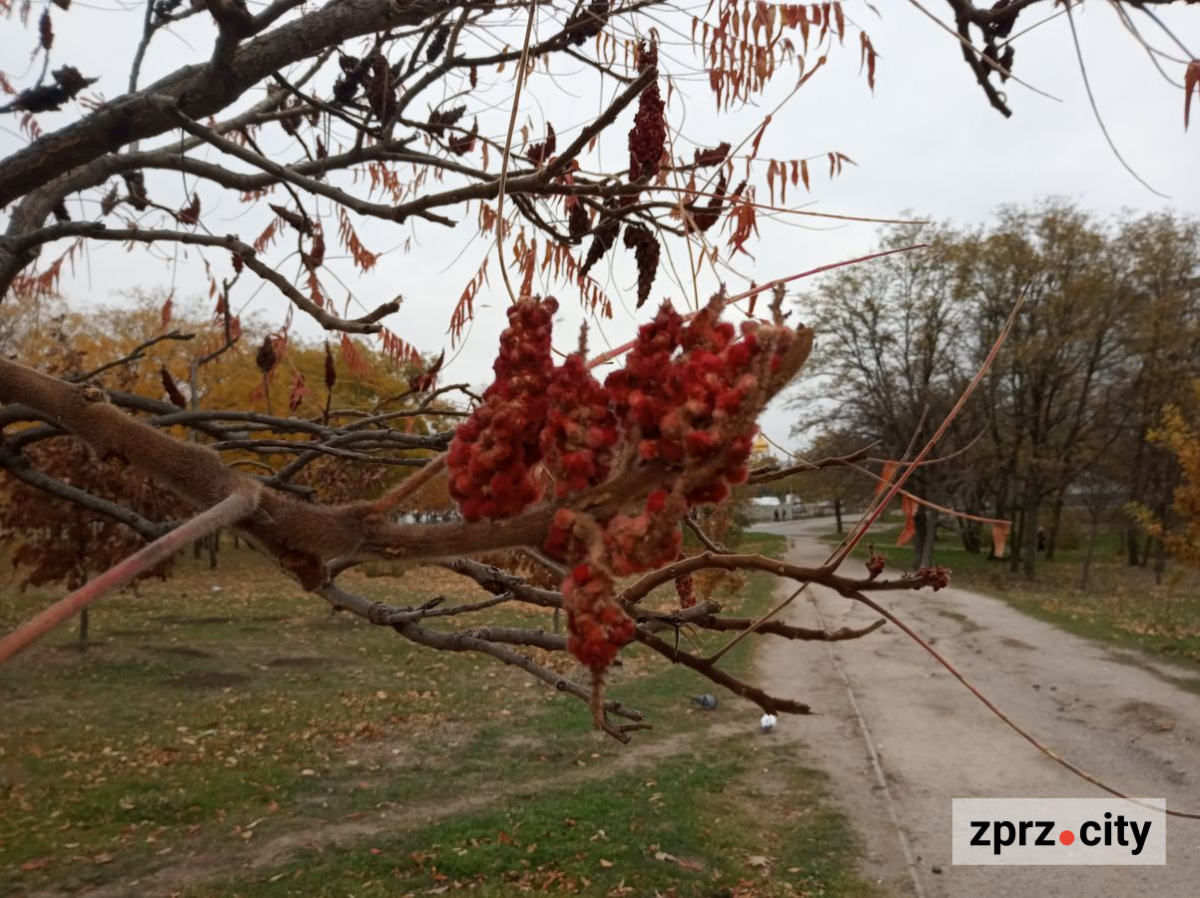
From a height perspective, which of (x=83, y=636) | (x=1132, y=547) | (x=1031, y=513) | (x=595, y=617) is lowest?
(x=1132, y=547)

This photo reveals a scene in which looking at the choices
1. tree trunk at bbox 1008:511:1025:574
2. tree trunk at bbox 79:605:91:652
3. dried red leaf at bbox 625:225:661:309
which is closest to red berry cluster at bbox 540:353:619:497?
dried red leaf at bbox 625:225:661:309

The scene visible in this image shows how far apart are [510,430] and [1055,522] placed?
41681 millimetres

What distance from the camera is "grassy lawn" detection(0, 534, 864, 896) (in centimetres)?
705

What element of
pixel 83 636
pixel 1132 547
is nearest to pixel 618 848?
pixel 83 636

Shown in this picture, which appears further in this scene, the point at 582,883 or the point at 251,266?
the point at 582,883

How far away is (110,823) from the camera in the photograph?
7.93 metres

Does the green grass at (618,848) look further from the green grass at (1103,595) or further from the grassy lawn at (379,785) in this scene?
the green grass at (1103,595)

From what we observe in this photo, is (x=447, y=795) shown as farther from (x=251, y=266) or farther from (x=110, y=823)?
(x=251, y=266)

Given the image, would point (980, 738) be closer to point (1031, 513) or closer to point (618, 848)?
point (618, 848)

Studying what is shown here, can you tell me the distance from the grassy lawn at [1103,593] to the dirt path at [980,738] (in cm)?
115

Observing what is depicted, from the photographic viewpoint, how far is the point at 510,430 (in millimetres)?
950

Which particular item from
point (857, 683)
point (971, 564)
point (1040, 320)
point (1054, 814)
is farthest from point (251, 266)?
point (971, 564)

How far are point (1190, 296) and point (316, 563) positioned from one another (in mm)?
34617

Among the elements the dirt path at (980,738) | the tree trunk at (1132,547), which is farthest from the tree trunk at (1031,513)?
the dirt path at (980,738)
